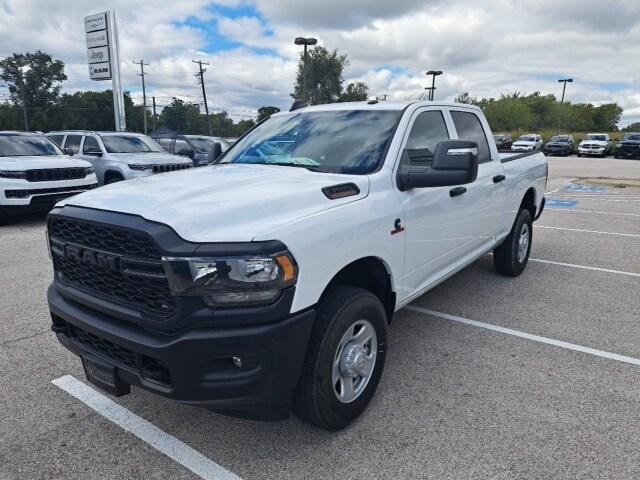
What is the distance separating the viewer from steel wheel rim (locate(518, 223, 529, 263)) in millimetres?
5658

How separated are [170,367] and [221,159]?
7.61 ft

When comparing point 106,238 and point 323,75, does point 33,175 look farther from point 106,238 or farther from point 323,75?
point 323,75

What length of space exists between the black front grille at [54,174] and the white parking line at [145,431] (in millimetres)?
6946

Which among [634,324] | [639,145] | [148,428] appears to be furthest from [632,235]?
[639,145]

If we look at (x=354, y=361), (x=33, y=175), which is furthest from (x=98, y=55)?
(x=354, y=361)

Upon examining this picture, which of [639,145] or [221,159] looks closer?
[221,159]

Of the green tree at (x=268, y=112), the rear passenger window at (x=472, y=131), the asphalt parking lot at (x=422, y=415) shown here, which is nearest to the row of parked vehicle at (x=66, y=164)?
the green tree at (x=268, y=112)

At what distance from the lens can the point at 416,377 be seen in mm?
3363

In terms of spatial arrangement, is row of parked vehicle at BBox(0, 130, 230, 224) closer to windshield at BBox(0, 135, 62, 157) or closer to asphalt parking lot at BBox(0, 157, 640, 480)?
windshield at BBox(0, 135, 62, 157)

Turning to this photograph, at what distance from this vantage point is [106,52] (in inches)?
804

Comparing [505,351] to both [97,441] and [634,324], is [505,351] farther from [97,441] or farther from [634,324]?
[97,441]

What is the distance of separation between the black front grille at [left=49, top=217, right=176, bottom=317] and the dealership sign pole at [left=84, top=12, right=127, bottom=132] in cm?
1924

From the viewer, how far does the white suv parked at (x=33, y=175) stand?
871cm

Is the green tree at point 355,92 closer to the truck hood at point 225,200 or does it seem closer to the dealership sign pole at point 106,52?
the dealership sign pole at point 106,52
